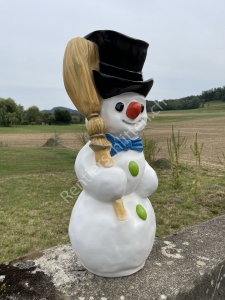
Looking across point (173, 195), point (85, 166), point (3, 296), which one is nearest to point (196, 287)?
point (85, 166)

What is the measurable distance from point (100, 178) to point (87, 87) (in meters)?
0.56

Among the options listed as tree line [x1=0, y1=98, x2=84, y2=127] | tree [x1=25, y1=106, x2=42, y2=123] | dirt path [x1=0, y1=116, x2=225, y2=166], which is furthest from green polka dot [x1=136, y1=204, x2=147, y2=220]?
tree [x1=25, y1=106, x2=42, y2=123]

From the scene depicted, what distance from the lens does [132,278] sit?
194cm

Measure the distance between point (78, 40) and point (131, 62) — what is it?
14.3 inches

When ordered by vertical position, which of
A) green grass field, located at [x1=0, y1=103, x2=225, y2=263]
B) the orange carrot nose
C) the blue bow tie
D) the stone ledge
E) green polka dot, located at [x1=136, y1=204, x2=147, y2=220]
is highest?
the orange carrot nose

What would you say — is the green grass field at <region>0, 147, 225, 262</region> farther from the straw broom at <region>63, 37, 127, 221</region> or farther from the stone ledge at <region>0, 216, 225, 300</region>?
the straw broom at <region>63, 37, 127, 221</region>

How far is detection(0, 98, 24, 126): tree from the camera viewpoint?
3209 centimetres

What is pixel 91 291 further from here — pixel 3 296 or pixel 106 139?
pixel 106 139

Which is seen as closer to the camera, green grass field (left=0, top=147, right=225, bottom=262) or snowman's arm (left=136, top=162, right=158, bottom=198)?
snowman's arm (left=136, top=162, right=158, bottom=198)

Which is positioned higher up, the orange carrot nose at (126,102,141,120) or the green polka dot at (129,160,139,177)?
the orange carrot nose at (126,102,141,120)

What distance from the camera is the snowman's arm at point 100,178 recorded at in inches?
66.6

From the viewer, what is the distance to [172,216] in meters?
4.04

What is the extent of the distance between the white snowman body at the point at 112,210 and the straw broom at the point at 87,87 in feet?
0.31

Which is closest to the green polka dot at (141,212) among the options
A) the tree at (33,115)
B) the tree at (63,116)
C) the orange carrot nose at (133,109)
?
the orange carrot nose at (133,109)
